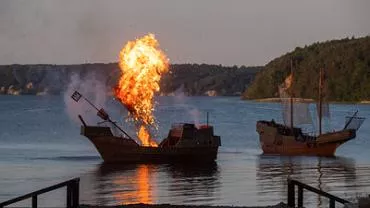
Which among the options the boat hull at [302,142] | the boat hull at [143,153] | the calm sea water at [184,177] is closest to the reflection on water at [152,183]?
the calm sea water at [184,177]

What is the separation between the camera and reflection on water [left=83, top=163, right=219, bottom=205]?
34188mm

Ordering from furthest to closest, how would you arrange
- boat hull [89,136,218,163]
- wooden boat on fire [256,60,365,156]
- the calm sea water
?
wooden boat on fire [256,60,365,156], boat hull [89,136,218,163], the calm sea water

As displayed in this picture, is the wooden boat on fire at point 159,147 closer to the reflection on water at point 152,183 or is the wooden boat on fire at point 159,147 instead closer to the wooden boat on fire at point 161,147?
the wooden boat on fire at point 161,147

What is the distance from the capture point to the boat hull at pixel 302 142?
220 feet

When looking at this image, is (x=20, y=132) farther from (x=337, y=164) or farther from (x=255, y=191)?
(x=255, y=191)

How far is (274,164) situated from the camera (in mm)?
58312

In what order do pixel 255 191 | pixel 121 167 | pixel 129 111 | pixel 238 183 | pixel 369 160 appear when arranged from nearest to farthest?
pixel 255 191, pixel 238 183, pixel 121 167, pixel 129 111, pixel 369 160

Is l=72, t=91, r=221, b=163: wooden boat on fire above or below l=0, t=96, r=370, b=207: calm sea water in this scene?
above

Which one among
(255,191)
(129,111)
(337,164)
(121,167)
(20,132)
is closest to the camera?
(255,191)

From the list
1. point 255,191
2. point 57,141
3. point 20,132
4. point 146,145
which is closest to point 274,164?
point 146,145

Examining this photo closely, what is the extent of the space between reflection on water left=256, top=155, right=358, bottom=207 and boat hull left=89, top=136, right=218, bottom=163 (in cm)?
461

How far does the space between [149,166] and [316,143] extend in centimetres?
2021

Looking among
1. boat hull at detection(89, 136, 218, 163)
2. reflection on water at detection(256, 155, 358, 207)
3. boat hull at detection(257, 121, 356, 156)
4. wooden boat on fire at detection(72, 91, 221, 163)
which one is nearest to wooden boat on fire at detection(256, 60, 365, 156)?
boat hull at detection(257, 121, 356, 156)

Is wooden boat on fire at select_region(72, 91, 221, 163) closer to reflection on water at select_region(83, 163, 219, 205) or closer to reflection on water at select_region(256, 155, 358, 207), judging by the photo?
reflection on water at select_region(83, 163, 219, 205)
